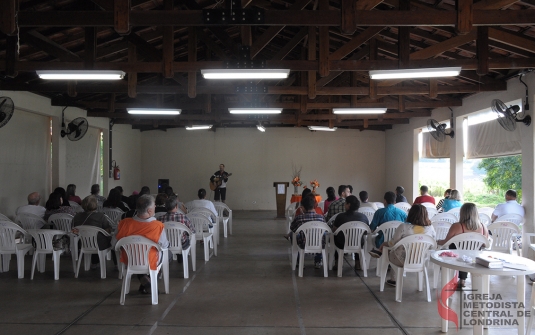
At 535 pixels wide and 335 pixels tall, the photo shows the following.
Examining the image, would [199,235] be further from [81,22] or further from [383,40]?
[383,40]

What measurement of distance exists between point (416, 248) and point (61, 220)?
16.6 feet

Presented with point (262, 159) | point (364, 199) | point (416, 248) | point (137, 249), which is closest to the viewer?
point (137, 249)

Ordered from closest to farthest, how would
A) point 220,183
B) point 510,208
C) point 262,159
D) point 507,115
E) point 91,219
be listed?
point 91,219 < point 507,115 < point 510,208 < point 220,183 < point 262,159

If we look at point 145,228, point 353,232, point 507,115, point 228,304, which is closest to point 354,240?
point 353,232

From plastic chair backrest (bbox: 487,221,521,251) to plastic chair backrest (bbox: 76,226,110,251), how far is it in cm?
544

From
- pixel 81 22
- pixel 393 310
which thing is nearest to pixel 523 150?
pixel 393 310

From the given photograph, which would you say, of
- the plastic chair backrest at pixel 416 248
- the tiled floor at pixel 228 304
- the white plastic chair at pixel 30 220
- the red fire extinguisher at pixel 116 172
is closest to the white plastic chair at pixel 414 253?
the plastic chair backrest at pixel 416 248

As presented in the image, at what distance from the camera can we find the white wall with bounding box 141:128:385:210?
15.9m

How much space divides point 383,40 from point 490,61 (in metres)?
2.57

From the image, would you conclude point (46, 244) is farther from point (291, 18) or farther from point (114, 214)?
point (291, 18)

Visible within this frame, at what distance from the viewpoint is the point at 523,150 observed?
7371 mm

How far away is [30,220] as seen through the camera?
6211 millimetres

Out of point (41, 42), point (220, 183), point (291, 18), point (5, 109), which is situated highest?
point (41, 42)

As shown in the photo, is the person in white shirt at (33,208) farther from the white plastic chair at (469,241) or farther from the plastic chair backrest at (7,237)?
the white plastic chair at (469,241)
